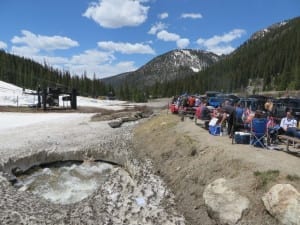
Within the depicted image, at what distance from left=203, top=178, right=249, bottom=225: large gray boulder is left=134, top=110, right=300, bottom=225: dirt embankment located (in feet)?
0.64

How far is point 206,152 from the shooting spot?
1502 cm

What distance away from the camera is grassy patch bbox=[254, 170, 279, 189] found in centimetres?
998

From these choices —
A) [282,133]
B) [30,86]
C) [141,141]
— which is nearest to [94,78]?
[30,86]

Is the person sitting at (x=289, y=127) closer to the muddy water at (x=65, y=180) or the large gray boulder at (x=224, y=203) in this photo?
the large gray boulder at (x=224, y=203)

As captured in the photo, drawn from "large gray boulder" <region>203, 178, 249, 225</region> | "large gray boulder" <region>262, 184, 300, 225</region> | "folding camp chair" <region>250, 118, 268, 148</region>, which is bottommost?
"large gray boulder" <region>203, 178, 249, 225</region>

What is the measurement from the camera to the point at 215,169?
41.6 ft

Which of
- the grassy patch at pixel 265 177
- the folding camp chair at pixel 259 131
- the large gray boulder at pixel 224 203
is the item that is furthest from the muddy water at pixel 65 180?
the folding camp chair at pixel 259 131

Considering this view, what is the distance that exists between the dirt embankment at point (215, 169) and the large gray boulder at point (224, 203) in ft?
0.64

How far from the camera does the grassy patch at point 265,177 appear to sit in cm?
998

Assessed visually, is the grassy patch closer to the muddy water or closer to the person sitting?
the person sitting

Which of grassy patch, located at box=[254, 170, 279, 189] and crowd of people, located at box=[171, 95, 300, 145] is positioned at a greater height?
crowd of people, located at box=[171, 95, 300, 145]

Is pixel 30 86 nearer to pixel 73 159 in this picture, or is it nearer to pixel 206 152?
pixel 73 159

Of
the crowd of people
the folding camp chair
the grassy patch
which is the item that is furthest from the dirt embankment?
the crowd of people

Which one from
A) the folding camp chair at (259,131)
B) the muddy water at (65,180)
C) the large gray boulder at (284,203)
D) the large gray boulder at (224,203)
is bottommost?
the muddy water at (65,180)
